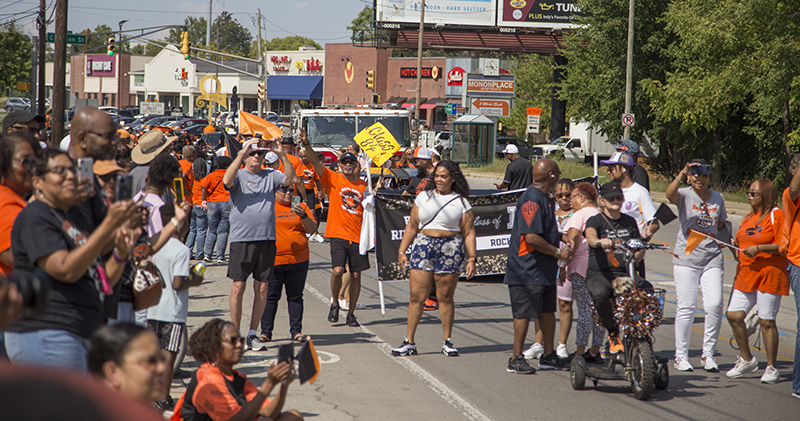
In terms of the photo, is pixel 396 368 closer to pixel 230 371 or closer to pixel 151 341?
pixel 230 371

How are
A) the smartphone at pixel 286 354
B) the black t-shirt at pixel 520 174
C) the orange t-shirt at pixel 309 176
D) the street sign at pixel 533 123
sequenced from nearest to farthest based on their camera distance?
the smartphone at pixel 286 354 < the orange t-shirt at pixel 309 176 < the black t-shirt at pixel 520 174 < the street sign at pixel 533 123

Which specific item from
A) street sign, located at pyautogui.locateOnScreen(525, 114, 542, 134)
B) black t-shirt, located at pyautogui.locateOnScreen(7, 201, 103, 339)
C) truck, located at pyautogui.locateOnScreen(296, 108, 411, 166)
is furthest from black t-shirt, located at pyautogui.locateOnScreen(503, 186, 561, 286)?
street sign, located at pyautogui.locateOnScreen(525, 114, 542, 134)

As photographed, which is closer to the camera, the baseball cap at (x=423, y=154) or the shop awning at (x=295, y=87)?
the baseball cap at (x=423, y=154)

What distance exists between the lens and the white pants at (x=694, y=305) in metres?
7.23

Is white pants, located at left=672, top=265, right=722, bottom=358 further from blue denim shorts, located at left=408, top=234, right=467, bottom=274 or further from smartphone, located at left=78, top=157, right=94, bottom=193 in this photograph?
Result: smartphone, located at left=78, top=157, right=94, bottom=193

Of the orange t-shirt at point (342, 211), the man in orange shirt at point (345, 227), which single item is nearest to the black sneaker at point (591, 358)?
the man in orange shirt at point (345, 227)

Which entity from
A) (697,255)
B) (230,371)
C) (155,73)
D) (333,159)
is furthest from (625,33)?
(155,73)

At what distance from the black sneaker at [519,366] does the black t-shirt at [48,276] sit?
14.4 feet

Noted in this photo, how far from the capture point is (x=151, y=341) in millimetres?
2834

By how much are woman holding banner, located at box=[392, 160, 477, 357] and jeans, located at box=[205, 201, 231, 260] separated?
540 centimetres

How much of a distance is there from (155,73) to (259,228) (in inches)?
3356

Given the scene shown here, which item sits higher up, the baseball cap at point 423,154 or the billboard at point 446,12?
the billboard at point 446,12

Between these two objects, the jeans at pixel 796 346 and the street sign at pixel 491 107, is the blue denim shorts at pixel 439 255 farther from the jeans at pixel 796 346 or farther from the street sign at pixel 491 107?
the street sign at pixel 491 107

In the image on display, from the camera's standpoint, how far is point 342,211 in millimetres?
9055
